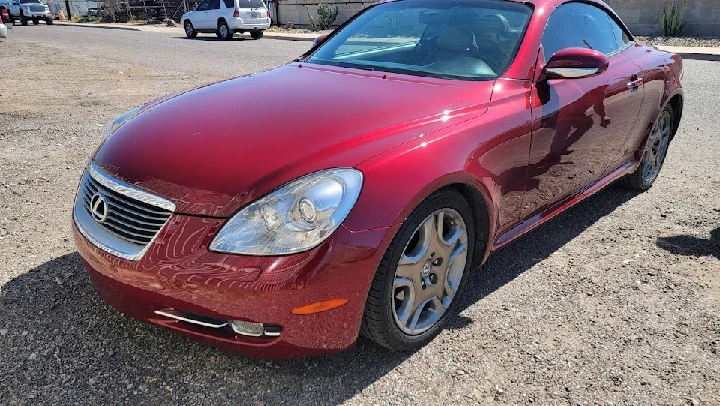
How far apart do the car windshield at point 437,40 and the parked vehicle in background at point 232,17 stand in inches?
740

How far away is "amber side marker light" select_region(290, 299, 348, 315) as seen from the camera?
2.15 meters

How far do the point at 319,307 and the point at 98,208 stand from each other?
1078 millimetres

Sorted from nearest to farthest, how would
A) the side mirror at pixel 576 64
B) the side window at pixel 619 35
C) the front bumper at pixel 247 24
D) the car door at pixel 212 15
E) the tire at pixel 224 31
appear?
the side mirror at pixel 576 64, the side window at pixel 619 35, the front bumper at pixel 247 24, the tire at pixel 224 31, the car door at pixel 212 15

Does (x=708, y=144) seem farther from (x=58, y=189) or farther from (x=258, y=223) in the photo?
(x=58, y=189)

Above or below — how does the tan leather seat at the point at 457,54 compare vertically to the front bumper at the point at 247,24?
above

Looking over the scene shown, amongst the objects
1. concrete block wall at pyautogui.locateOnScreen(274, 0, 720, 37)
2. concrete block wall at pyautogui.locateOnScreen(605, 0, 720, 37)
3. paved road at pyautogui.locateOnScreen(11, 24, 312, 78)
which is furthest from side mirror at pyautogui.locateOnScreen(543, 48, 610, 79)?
concrete block wall at pyautogui.locateOnScreen(605, 0, 720, 37)

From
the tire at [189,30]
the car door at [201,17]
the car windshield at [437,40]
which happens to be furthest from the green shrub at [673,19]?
the car windshield at [437,40]

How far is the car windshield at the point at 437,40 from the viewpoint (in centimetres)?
320

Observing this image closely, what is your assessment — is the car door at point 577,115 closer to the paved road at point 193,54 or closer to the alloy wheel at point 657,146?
the alloy wheel at point 657,146

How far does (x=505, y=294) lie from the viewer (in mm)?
3160

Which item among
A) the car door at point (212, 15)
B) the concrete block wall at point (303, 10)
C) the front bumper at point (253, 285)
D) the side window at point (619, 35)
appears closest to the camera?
the front bumper at point (253, 285)

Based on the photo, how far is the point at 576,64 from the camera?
304 centimetres

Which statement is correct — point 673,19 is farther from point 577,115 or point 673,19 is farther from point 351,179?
point 351,179

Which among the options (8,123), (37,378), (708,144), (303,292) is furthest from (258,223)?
(8,123)
